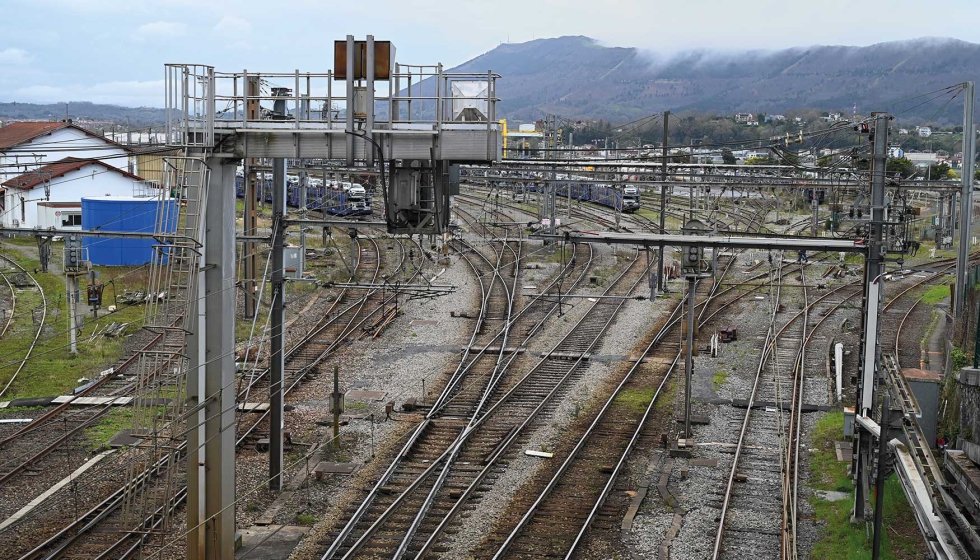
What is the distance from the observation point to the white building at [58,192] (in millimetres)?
28750

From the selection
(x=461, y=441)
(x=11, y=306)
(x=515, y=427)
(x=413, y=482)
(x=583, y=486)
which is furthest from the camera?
(x=11, y=306)

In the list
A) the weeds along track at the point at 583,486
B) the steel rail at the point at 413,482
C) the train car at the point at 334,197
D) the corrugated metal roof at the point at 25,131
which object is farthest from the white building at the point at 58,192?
the weeds along track at the point at 583,486

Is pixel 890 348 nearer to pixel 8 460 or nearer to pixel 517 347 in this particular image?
pixel 517 347

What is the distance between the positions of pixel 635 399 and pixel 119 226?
667 inches

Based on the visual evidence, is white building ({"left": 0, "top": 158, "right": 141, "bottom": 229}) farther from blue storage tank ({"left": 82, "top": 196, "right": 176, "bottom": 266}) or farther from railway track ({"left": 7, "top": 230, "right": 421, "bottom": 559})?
railway track ({"left": 7, "top": 230, "right": 421, "bottom": 559})

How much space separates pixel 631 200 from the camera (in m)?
38.2

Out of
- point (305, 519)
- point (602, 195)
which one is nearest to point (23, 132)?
point (602, 195)

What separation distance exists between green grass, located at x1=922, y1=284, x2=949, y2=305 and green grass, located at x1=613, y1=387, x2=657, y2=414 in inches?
436

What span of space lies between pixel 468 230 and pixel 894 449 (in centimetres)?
2150

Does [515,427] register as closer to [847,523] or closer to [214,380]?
[847,523]

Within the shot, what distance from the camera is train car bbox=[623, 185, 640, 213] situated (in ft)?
118

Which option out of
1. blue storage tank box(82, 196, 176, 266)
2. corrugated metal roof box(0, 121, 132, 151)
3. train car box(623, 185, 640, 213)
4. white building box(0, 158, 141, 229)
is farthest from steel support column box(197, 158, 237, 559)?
train car box(623, 185, 640, 213)

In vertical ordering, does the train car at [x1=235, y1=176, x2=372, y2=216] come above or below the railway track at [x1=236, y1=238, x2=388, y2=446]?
→ above

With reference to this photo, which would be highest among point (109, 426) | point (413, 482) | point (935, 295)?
point (935, 295)
